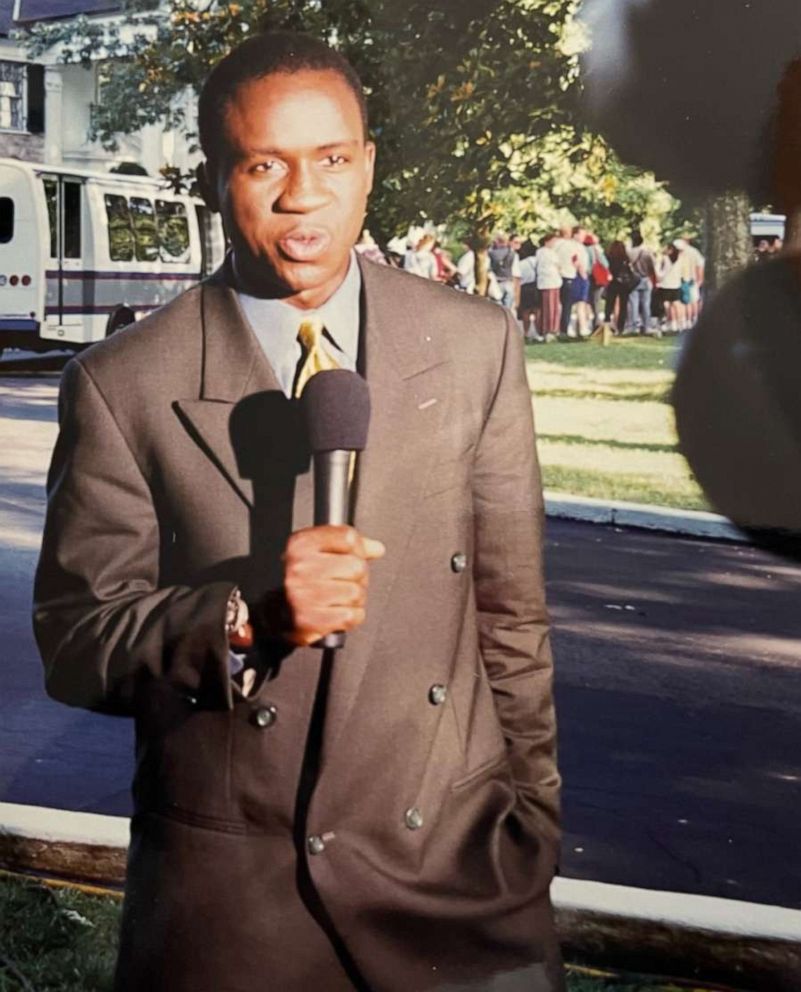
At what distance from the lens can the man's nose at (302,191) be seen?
7.59 ft

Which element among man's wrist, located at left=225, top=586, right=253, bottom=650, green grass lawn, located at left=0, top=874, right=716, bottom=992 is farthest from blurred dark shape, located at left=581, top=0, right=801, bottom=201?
green grass lawn, located at left=0, top=874, right=716, bottom=992

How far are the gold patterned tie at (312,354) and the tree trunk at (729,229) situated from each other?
2.02 ft

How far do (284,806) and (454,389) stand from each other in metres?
0.64

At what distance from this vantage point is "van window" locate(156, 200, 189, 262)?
248 centimetres

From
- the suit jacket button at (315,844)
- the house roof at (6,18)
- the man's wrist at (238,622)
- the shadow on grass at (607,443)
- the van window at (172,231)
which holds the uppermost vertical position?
the house roof at (6,18)

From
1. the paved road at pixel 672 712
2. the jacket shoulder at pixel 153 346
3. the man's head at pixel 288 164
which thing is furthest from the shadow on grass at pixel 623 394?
the jacket shoulder at pixel 153 346

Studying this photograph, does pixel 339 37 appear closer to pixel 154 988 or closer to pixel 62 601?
pixel 62 601

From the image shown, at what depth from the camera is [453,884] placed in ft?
8.19

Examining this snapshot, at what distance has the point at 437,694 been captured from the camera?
2424mm

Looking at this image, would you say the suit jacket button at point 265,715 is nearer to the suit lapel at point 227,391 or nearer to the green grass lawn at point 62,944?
the suit lapel at point 227,391

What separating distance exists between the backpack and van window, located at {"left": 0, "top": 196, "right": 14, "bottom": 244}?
74cm

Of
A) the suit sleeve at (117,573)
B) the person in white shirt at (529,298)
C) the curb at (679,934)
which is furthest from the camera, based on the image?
the curb at (679,934)

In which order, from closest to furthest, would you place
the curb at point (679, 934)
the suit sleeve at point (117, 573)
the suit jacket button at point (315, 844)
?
the suit sleeve at point (117, 573)
the suit jacket button at point (315, 844)
the curb at point (679, 934)

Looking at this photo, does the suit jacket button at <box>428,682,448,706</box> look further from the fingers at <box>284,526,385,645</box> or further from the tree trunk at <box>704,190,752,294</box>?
the tree trunk at <box>704,190,752,294</box>
